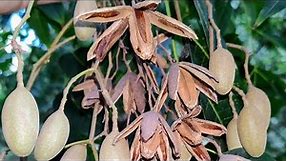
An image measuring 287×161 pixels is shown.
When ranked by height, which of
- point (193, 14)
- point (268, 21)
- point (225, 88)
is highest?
point (225, 88)

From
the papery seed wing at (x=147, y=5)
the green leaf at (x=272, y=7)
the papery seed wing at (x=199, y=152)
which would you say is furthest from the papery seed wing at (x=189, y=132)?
the green leaf at (x=272, y=7)

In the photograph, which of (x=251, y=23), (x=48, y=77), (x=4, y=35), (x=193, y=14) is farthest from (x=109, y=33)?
(x=48, y=77)

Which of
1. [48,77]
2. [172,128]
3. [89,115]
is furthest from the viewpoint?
[48,77]

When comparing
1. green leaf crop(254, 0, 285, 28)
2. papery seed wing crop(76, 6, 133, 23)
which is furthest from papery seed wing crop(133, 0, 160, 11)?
green leaf crop(254, 0, 285, 28)

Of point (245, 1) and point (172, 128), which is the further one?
point (245, 1)

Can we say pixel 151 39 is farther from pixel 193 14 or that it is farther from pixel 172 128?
pixel 193 14

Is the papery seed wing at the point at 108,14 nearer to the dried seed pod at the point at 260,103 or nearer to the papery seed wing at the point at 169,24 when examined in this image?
the papery seed wing at the point at 169,24

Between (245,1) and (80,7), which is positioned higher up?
(80,7)
